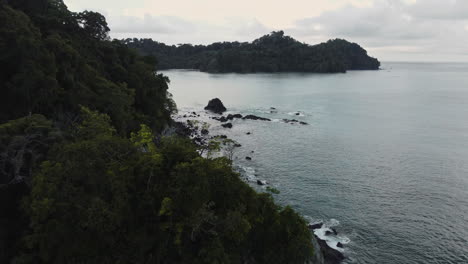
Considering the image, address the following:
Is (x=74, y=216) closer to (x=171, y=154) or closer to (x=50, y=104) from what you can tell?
(x=171, y=154)

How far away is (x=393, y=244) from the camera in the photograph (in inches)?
1226

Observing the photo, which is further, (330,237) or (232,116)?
(232,116)

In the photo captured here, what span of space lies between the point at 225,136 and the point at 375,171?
2763 centimetres

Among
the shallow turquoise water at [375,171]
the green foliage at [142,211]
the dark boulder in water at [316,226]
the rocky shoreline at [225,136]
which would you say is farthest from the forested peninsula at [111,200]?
the shallow turquoise water at [375,171]

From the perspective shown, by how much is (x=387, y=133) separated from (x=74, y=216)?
6535 cm

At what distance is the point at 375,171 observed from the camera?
47.6 meters

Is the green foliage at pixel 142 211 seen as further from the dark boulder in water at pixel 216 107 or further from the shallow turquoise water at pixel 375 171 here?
the dark boulder in water at pixel 216 107

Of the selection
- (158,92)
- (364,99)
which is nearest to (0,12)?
(158,92)

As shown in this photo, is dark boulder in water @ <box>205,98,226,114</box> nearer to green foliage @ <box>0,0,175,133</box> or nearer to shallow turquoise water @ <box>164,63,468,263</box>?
shallow turquoise water @ <box>164,63,468,263</box>

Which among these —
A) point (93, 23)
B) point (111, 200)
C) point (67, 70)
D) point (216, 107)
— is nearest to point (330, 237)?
point (111, 200)

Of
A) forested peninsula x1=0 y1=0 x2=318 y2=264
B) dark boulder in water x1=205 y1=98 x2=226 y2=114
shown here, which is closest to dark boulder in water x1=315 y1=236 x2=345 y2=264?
forested peninsula x1=0 y1=0 x2=318 y2=264

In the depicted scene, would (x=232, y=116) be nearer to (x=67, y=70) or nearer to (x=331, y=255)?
(x=67, y=70)

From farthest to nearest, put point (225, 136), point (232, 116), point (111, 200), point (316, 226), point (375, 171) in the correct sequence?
1. point (232, 116)
2. point (225, 136)
3. point (375, 171)
4. point (316, 226)
5. point (111, 200)

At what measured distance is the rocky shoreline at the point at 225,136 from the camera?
1127 inches
